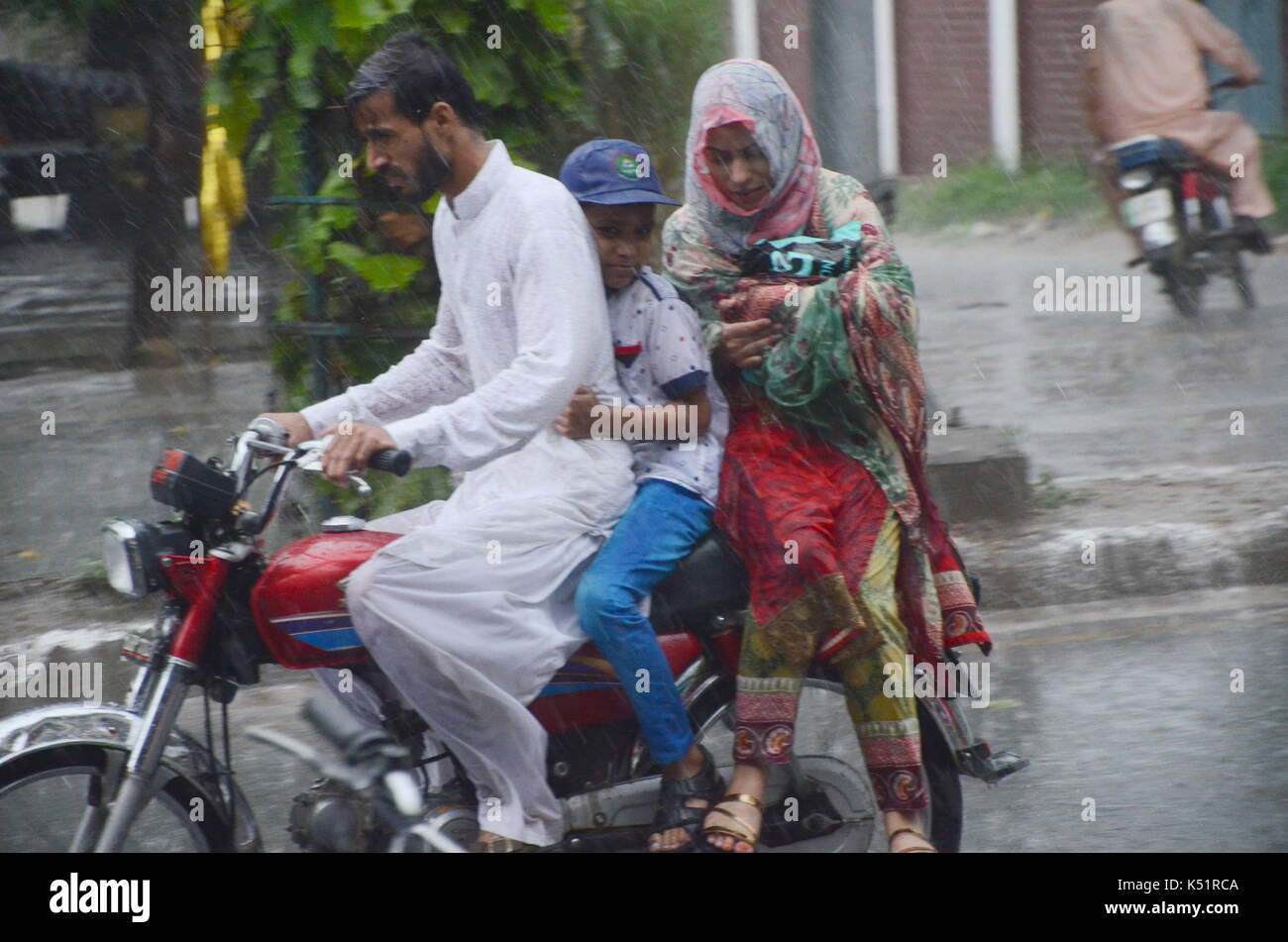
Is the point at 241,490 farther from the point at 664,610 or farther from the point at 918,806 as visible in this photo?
the point at 918,806

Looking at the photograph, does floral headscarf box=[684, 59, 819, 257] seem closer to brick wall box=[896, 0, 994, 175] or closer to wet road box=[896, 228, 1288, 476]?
wet road box=[896, 228, 1288, 476]

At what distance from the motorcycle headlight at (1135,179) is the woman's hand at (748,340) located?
5956mm

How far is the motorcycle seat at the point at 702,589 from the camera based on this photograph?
3.05 m

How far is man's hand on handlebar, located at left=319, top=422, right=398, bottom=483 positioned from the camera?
2748 mm

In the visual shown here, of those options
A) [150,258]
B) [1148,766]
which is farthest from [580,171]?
[150,258]

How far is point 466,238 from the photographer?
3.07 meters

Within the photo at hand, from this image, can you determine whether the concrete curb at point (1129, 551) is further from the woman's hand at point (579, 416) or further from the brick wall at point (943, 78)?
the brick wall at point (943, 78)

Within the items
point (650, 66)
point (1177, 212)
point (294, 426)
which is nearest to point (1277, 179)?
point (1177, 212)

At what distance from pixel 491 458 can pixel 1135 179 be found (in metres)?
6.43

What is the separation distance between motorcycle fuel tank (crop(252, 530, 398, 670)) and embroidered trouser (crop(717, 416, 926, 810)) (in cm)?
76

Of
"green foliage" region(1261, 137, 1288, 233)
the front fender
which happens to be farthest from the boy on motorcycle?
"green foliage" region(1261, 137, 1288, 233)

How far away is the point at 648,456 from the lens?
124 inches

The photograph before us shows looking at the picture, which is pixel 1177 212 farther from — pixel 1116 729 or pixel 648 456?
pixel 648 456

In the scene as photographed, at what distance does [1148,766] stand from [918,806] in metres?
1.33
